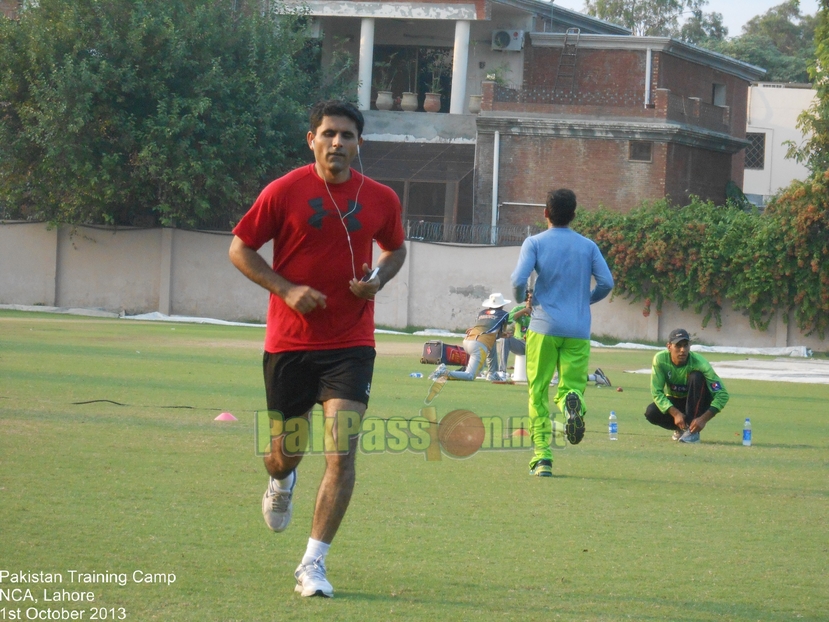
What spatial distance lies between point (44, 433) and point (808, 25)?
79.3 meters

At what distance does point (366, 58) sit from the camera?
128 feet

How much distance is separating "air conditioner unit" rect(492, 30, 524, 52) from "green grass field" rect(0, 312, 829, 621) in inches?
1155

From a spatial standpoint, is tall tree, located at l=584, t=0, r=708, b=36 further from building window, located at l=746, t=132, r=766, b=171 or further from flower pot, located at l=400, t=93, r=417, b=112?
flower pot, located at l=400, t=93, r=417, b=112

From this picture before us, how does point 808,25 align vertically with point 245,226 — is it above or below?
above

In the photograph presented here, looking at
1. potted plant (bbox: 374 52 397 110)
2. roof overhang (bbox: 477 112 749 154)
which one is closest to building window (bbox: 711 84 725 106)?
roof overhang (bbox: 477 112 749 154)

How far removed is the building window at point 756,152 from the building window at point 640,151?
1986cm

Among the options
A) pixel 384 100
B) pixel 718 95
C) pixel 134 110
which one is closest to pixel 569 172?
pixel 384 100

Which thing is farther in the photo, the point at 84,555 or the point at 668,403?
the point at 668,403

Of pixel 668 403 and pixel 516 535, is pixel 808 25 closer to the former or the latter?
pixel 668 403

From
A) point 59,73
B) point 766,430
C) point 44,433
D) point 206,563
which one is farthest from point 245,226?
point 59,73

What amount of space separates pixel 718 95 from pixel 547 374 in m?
37.8

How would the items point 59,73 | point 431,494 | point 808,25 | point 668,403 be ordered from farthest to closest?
point 808,25, point 59,73, point 668,403, point 431,494

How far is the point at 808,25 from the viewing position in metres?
79.2

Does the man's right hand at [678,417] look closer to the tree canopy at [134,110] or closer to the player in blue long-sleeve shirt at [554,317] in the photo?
the player in blue long-sleeve shirt at [554,317]
